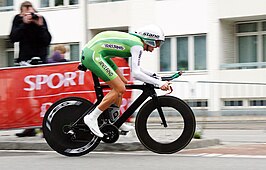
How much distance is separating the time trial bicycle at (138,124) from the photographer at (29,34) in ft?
8.11

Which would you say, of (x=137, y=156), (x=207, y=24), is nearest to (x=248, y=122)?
(x=207, y=24)

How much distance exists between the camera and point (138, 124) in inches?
343

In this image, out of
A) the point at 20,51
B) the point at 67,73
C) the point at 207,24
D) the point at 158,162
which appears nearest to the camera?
the point at 158,162

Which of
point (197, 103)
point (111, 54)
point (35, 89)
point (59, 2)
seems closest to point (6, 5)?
point (59, 2)

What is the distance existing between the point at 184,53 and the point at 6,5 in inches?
401

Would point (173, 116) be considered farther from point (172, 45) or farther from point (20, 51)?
point (172, 45)

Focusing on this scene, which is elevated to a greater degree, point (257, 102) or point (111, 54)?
point (111, 54)

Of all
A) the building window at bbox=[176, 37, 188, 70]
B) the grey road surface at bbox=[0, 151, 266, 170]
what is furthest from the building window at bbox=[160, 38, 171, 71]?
the grey road surface at bbox=[0, 151, 266, 170]

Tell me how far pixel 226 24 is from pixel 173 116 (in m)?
18.8

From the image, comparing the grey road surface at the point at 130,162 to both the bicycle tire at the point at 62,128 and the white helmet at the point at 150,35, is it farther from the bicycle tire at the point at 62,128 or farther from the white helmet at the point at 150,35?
the white helmet at the point at 150,35

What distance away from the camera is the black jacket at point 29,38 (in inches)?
439

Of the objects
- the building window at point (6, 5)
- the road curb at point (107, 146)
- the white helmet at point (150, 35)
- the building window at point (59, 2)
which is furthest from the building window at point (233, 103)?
the building window at point (6, 5)

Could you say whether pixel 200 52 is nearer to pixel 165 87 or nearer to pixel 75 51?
pixel 75 51

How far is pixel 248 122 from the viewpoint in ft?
61.6
